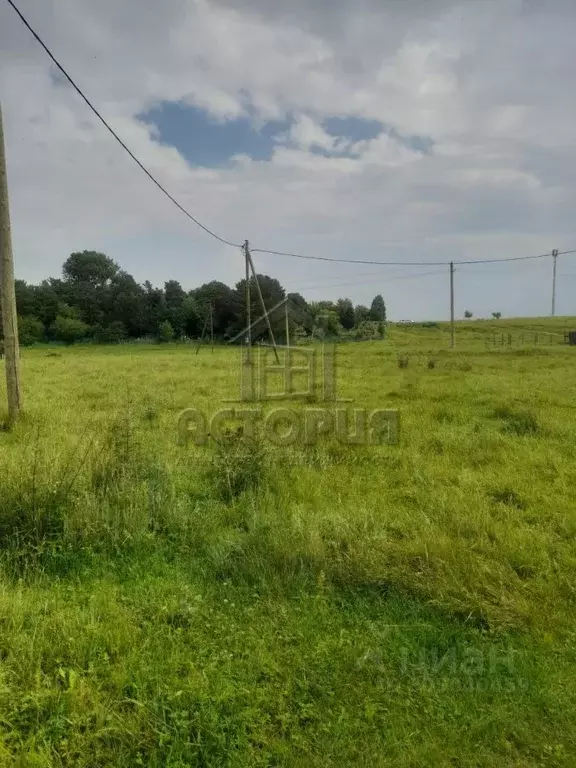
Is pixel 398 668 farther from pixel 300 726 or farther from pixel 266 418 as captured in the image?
pixel 266 418

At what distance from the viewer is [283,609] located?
290 centimetres

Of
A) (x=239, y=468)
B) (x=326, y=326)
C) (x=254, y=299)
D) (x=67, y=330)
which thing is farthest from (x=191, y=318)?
(x=239, y=468)

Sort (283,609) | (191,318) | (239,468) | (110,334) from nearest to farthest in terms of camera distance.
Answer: (283,609), (239,468), (110,334), (191,318)

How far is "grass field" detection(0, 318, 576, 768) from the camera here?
2129 mm

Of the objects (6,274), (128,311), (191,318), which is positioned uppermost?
(128,311)

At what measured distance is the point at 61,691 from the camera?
2.31m

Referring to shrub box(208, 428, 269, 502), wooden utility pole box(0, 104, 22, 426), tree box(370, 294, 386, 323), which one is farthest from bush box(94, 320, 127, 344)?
shrub box(208, 428, 269, 502)

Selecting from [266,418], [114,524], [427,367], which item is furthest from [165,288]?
[114,524]

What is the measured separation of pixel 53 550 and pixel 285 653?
180 cm

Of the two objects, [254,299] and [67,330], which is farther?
[67,330]

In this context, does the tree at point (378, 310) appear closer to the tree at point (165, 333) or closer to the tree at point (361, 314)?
the tree at point (361, 314)

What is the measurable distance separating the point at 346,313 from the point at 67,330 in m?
25.4

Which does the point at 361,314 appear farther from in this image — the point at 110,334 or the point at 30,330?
the point at 30,330

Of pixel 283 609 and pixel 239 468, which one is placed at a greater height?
pixel 239 468
